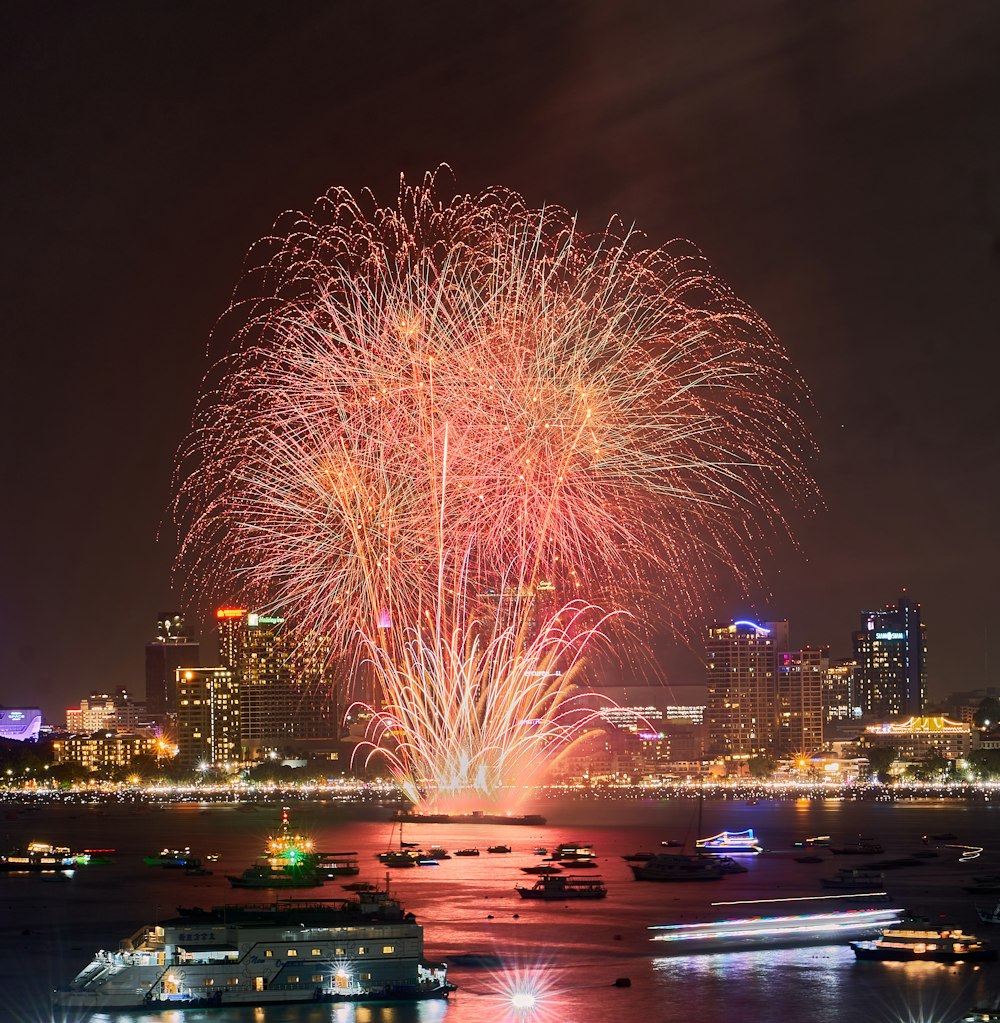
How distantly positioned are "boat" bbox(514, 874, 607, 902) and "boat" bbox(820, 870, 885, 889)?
7795 millimetres

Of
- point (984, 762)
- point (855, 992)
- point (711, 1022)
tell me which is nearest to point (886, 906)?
point (855, 992)

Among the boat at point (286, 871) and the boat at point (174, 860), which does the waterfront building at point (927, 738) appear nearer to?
the boat at point (174, 860)

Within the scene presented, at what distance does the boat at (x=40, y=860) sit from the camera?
232 ft

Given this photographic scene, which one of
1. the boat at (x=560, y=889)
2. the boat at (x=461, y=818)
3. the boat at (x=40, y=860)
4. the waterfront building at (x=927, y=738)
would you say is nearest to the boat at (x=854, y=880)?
the boat at (x=560, y=889)

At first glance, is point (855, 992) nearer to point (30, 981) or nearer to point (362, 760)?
point (30, 981)

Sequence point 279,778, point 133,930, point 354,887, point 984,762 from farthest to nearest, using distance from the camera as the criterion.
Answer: point 279,778
point 984,762
point 354,887
point 133,930

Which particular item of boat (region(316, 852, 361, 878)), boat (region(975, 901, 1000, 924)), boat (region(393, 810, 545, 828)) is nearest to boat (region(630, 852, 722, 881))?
boat (region(316, 852, 361, 878))

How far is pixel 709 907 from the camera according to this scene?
51594 mm

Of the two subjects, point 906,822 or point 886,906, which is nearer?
point 886,906

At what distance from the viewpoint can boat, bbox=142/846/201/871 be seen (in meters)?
69.0

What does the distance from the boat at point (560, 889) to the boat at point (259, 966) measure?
17.4 metres

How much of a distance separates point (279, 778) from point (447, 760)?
12162 cm

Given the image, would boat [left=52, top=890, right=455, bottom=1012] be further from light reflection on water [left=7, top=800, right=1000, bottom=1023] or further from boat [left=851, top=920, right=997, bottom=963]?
boat [left=851, top=920, right=997, bottom=963]

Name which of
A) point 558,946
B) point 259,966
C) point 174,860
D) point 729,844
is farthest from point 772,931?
point 174,860
